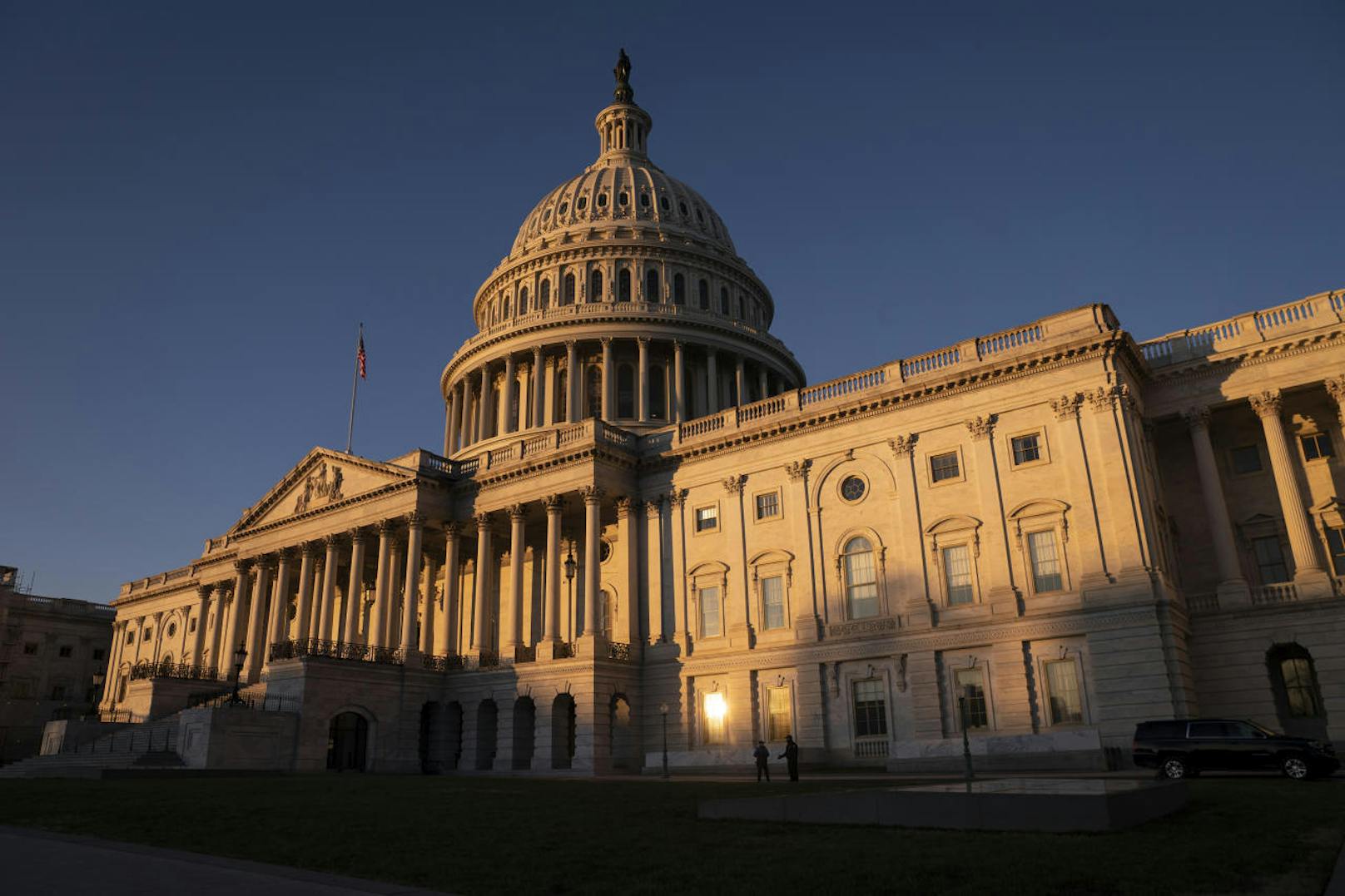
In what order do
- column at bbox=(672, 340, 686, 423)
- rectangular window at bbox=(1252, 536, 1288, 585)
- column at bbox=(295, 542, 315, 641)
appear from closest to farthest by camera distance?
rectangular window at bbox=(1252, 536, 1288, 585) < column at bbox=(295, 542, 315, 641) < column at bbox=(672, 340, 686, 423)

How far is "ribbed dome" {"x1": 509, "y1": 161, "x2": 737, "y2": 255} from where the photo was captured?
81.4 meters

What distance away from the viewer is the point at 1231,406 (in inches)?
1588

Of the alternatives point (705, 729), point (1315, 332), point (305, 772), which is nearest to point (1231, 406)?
point (1315, 332)

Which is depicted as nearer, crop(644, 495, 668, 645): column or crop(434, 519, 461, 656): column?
crop(644, 495, 668, 645): column

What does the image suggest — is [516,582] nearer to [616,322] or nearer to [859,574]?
[859,574]

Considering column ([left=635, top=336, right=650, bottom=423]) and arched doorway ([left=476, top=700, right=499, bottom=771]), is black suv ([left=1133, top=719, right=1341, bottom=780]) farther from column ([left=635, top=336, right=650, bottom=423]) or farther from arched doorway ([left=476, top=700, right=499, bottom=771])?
column ([left=635, top=336, right=650, bottom=423])

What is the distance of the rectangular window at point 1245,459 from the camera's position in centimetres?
4088

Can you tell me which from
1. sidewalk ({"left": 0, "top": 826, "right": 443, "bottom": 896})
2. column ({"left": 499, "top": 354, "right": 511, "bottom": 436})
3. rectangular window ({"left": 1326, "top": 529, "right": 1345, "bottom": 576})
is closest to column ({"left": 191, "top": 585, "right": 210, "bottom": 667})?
column ({"left": 499, "top": 354, "right": 511, "bottom": 436})

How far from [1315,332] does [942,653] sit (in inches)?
756

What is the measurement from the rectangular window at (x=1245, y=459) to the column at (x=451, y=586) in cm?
3894

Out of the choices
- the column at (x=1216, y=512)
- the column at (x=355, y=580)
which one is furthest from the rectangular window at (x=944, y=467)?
the column at (x=355, y=580)

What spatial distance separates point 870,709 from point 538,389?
A: 3926 centimetres

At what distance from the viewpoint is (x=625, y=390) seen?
240 ft

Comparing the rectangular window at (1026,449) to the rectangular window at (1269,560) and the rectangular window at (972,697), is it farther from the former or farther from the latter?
the rectangular window at (1269,560)
